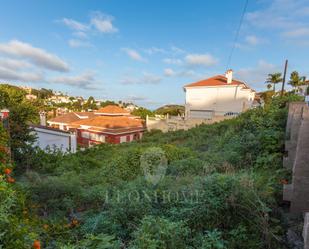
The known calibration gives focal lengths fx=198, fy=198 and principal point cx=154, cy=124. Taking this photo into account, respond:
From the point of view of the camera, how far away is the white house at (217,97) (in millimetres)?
19453

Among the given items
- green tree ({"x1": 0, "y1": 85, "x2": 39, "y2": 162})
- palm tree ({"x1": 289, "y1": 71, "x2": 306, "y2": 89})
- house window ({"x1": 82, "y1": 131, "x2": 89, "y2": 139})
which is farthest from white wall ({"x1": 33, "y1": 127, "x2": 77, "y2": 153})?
palm tree ({"x1": 289, "y1": 71, "x2": 306, "y2": 89})

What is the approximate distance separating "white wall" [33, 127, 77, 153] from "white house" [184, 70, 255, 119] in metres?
11.1

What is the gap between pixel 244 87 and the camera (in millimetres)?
19422

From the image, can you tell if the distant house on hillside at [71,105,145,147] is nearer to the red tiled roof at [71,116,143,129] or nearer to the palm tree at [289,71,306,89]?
the red tiled roof at [71,116,143,129]

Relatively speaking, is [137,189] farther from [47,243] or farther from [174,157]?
[174,157]

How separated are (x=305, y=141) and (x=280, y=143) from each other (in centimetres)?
181

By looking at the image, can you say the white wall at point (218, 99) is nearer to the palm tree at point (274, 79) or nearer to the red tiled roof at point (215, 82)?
the red tiled roof at point (215, 82)

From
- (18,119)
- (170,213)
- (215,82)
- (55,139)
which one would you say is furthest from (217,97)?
(170,213)

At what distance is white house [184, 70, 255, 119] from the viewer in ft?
63.8

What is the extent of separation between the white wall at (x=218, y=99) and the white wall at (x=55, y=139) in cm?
1170

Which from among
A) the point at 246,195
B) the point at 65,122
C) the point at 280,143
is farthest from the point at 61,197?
the point at 65,122

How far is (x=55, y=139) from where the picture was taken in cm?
1445

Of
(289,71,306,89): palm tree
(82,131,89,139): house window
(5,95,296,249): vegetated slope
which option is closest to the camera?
(5,95,296,249): vegetated slope

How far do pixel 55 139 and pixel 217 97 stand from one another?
1542 cm
